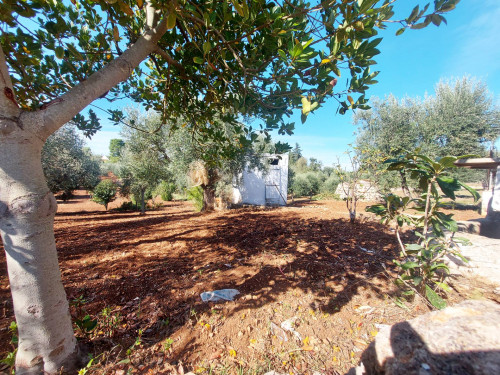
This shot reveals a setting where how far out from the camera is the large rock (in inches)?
37.8

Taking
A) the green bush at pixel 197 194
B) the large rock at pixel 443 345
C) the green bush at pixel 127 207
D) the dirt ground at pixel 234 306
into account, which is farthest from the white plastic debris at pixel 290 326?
the green bush at pixel 127 207

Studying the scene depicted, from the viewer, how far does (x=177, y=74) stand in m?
3.07

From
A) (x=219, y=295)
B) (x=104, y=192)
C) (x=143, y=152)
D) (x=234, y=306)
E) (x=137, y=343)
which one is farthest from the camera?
(x=104, y=192)

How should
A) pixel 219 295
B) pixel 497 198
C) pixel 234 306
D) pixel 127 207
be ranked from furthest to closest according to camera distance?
pixel 127 207, pixel 497 198, pixel 219 295, pixel 234 306

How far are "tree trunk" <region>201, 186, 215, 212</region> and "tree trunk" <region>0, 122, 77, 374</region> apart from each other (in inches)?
405

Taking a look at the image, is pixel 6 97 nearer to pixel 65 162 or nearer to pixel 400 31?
pixel 400 31

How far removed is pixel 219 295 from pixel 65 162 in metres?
14.5

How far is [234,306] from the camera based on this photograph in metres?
2.21

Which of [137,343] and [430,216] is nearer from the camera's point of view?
[137,343]

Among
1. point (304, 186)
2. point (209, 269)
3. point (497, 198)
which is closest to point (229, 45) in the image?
point (209, 269)

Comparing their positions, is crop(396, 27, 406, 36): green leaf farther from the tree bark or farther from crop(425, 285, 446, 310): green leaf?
the tree bark

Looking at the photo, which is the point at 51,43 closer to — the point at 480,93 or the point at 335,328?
the point at 335,328

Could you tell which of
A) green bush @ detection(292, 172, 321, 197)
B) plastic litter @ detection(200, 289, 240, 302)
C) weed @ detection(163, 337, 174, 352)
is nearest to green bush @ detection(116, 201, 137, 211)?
plastic litter @ detection(200, 289, 240, 302)

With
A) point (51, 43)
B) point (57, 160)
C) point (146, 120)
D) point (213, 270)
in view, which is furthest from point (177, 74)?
point (57, 160)
